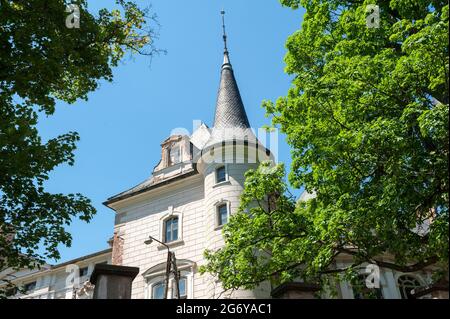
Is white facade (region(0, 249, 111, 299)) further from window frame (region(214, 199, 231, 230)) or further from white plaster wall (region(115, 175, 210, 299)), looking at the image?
window frame (region(214, 199, 231, 230))

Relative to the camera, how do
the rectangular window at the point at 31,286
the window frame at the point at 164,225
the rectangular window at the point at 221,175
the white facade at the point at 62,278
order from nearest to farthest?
the window frame at the point at 164,225
the rectangular window at the point at 221,175
the white facade at the point at 62,278
the rectangular window at the point at 31,286

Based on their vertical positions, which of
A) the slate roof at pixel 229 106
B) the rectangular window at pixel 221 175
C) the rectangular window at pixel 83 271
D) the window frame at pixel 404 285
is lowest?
the window frame at pixel 404 285

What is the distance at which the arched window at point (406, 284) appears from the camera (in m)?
21.5

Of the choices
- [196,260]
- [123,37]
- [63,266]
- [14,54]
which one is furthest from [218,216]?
[63,266]

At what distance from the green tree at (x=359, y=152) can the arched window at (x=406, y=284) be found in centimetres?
1038

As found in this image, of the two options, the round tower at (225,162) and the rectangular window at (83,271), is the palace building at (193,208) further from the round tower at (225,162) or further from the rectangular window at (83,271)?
the rectangular window at (83,271)

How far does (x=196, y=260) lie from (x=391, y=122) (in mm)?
13754

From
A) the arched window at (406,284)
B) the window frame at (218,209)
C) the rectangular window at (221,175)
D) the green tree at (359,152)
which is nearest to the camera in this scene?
the green tree at (359,152)

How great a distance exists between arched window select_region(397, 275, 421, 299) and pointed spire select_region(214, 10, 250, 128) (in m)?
11.7

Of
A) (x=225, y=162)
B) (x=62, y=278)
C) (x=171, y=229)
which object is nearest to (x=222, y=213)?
(x=225, y=162)

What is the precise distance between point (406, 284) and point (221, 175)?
11187 millimetres

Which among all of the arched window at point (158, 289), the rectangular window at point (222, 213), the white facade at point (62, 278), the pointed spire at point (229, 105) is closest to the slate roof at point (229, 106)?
the pointed spire at point (229, 105)

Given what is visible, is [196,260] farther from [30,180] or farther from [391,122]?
[391,122]

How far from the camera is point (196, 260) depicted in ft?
68.2
